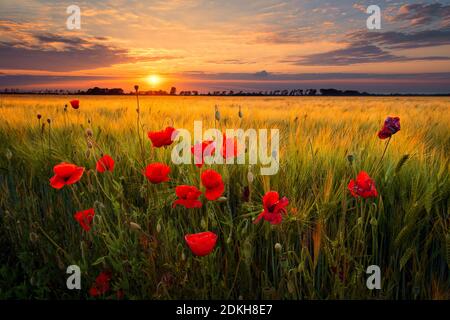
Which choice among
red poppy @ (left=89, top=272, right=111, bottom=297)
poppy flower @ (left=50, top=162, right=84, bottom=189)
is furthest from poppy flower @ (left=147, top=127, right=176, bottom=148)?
red poppy @ (left=89, top=272, right=111, bottom=297)

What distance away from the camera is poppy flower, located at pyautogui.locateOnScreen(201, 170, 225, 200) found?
1.19m

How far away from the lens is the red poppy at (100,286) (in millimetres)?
1241

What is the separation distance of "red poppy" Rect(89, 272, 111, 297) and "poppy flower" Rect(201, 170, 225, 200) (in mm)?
444

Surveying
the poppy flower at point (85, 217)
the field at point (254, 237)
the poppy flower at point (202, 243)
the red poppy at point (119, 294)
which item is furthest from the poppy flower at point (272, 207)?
the poppy flower at point (85, 217)

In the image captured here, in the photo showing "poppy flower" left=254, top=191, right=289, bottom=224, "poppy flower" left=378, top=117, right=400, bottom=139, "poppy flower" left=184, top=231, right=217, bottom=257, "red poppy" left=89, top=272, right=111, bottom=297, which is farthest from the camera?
"poppy flower" left=378, top=117, right=400, bottom=139

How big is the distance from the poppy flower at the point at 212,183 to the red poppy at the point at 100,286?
44 centimetres

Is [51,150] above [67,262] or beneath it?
above

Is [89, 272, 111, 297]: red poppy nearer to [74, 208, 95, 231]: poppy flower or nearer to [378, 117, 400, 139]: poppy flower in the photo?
[74, 208, 95, 231]: poppy flower

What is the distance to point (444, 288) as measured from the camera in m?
1.19
